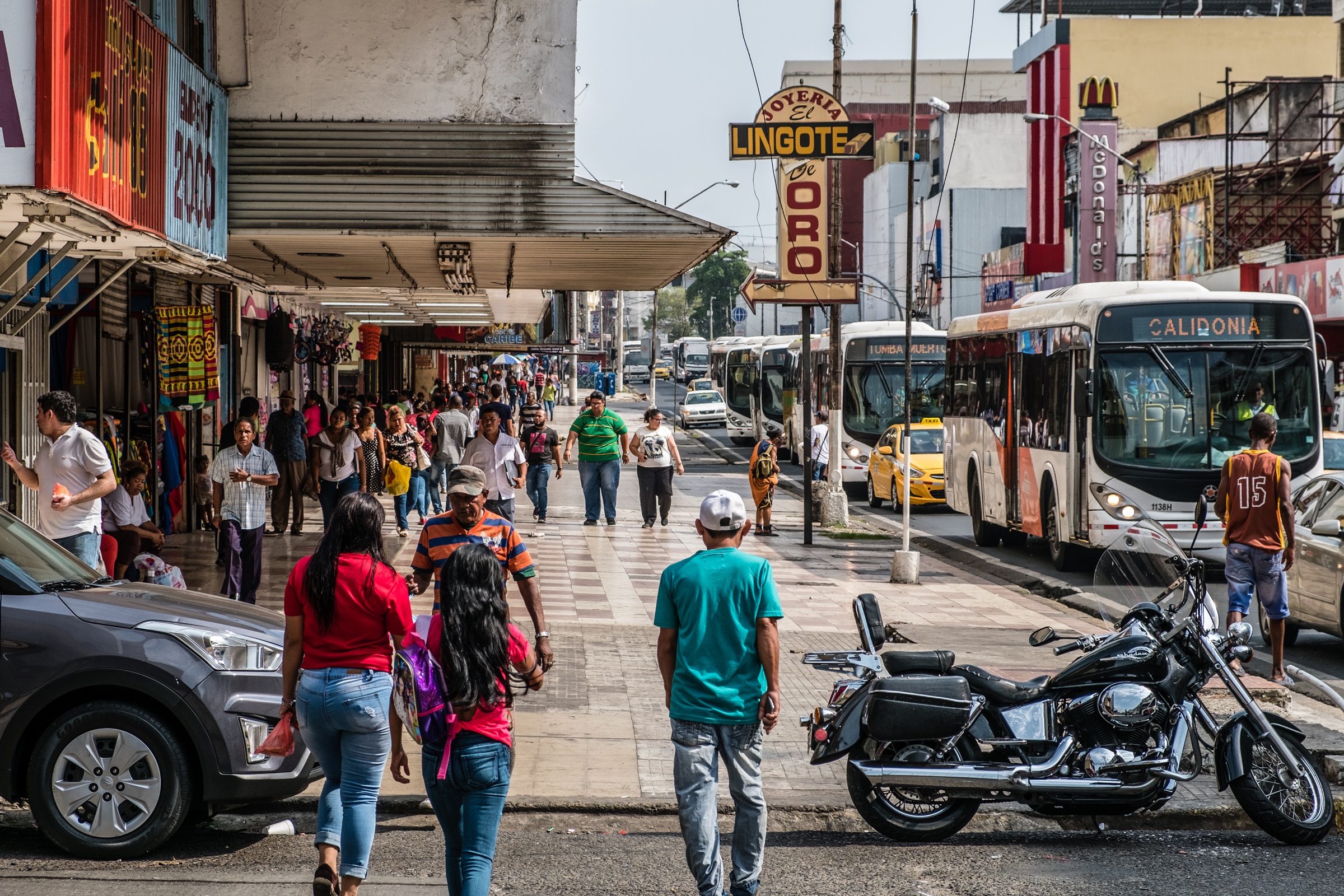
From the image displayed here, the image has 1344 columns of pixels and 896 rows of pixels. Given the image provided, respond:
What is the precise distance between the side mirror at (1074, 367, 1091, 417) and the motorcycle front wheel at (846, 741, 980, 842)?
9.68 meters

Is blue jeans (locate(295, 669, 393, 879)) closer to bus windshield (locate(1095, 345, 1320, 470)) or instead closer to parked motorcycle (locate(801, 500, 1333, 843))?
parked motorcycle (locate(801, 500, 1333, 843))

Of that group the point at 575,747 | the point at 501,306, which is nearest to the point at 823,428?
the point at 501,306

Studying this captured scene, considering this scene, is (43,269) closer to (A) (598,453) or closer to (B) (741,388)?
(A) (598,453)

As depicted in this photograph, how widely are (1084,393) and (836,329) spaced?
7.48m

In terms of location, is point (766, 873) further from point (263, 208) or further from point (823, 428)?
point (823, 428)

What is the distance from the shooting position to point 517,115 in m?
11.8

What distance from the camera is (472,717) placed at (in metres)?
4.90

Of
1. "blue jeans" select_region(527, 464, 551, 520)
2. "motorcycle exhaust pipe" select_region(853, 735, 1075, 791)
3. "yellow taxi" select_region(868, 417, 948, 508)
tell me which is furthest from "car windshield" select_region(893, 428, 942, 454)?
"motorcycle exhaust pipe" select_region(853, 735, 1075, 791)

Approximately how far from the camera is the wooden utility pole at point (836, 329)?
21.1m

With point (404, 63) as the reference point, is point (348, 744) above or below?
below

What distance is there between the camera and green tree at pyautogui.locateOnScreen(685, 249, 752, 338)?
14188 cm

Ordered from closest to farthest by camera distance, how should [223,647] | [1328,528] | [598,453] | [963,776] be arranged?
[223,647] < [963,776] < [1328,528] < [598,453]

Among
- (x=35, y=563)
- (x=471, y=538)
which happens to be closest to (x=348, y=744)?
(x=471, y=538)

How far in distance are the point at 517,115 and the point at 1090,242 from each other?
36.3m
